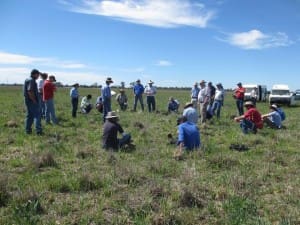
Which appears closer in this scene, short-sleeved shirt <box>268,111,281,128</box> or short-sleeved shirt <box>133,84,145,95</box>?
short-sleeved shirt <box>268,111,281,128</box>

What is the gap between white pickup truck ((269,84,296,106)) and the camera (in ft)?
133

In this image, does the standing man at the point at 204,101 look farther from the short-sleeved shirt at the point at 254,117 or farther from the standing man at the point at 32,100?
the standing man at the point at 32,100

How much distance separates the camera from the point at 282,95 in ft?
135

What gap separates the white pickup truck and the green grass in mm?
28596

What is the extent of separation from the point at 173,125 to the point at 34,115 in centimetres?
610

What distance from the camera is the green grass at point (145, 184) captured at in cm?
629

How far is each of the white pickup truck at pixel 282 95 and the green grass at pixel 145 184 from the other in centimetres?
2860

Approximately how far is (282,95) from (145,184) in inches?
1400

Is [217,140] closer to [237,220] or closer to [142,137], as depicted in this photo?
[142,137]

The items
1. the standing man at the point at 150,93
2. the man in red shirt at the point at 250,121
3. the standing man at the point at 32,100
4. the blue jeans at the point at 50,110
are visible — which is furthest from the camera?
the standing man at the point at 150,93

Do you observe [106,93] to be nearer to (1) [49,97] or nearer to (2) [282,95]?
(1) [49,97]

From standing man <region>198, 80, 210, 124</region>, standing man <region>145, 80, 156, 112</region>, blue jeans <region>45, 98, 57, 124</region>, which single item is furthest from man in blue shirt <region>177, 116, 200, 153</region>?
standing man <region>145, 80, 156, 112</region>

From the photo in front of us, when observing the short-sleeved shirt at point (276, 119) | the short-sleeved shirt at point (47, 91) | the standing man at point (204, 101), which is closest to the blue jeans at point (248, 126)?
the short-sleeved shirt at point (276, 119)

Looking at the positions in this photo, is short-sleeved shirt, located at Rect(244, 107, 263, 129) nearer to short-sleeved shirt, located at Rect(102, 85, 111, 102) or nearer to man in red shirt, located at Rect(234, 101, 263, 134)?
man in red shirt, located at Rect(234, 101, 263, 134)
